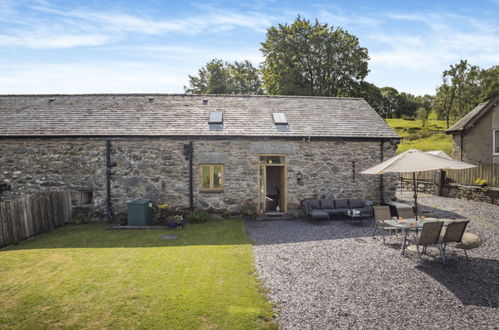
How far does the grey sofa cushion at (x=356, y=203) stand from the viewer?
12.2 metres

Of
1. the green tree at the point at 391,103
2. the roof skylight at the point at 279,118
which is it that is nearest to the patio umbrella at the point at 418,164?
the roof skylight at the point at 279,118

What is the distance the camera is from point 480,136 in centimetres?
1917

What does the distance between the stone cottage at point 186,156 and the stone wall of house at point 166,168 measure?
1.6 inches

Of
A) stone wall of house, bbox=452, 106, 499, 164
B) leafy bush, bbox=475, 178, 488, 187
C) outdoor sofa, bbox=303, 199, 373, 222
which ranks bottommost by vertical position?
outdoor sofa, bbox=303, 199, 373, 222

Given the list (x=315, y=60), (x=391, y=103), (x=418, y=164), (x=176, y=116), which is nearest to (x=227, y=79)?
(x=315, y=60)

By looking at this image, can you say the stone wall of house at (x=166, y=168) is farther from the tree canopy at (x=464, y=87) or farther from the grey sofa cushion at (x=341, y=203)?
A: the tree canopy at (x=464, y=87)

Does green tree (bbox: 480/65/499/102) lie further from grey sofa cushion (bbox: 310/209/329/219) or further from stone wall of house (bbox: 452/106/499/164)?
grey sofa cushion (bbox: 310/209/329/219)

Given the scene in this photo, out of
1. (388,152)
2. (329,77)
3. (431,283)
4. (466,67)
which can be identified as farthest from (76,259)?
(466,67)

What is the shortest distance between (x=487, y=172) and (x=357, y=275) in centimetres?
1407

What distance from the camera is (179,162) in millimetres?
12094

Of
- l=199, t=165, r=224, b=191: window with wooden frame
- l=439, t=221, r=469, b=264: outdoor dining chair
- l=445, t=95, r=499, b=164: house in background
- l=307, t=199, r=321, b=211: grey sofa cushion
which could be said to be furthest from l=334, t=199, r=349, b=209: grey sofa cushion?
l=445, t=95, r=499, b=164: house in background

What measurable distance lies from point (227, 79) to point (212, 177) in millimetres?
27319

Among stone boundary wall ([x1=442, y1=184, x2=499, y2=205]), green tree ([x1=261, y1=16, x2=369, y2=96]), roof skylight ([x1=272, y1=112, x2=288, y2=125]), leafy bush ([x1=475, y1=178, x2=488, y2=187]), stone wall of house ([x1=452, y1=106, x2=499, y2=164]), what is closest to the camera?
roof skylight ([x1=272, y1=112, x2=288, y2=125])

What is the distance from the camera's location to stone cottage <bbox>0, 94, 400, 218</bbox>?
11.9 meters
